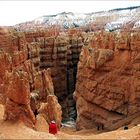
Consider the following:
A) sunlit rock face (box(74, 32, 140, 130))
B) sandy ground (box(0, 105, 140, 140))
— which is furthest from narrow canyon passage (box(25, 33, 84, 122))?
sandy ground (box(0, 105, 140, 140))

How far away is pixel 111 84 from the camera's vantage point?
32344 millimetres

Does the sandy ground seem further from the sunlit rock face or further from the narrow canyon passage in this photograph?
the narrow canyon passage

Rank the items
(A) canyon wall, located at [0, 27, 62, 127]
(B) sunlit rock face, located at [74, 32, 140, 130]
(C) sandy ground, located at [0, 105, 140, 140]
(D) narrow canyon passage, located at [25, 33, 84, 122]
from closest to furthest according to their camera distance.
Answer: (C) sandy ground, located at [0, 105, 140, 140]
(A) canyon wall, located at [0, 27, 62, 127]
(B) sunlit rock face, located at [74, 32, 140, 130]
(D) narrow canyon passage, located at [25, 33, 84, 122]

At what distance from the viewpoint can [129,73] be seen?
31.7 metres

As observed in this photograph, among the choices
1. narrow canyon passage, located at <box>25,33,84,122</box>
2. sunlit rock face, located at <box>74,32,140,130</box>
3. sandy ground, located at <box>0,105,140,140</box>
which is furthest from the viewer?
narrow canyon passage, located at <box>25,33,84,122</box>

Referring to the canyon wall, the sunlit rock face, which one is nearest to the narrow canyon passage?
the canyon wall

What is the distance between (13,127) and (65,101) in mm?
27336

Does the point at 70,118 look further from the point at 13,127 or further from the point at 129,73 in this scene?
the point at 13,127

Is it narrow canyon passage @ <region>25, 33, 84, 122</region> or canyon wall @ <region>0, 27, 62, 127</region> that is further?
narrow canyon passage @ <region>25, 33, 84, 122</region>

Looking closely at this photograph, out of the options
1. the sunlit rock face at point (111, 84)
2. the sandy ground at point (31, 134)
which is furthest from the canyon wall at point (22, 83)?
the sunlit rock face at point (111, 84)

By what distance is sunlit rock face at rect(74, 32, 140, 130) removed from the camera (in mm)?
31266

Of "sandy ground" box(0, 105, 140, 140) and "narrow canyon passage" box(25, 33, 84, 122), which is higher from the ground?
"sandy ground" box(0, 105, 140, 140)

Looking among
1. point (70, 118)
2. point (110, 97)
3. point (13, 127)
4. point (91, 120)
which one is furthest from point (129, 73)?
point (13, 127)

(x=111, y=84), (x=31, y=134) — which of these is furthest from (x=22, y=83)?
(x=111, y=84)
